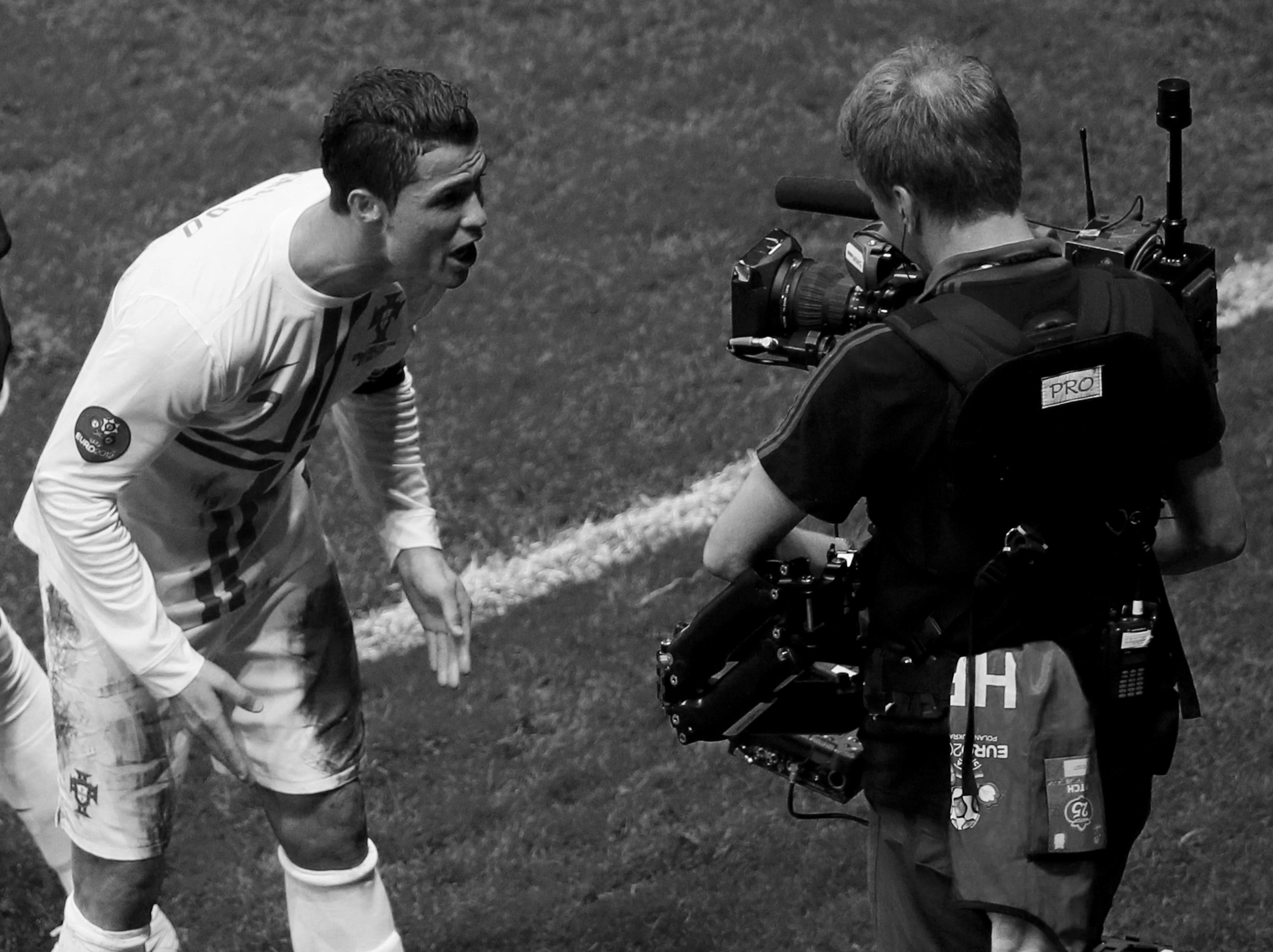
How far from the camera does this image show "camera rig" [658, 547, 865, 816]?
2941mm

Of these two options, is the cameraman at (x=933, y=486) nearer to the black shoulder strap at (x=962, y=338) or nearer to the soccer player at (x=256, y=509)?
the black shoulder strap at (x=962, y=338)

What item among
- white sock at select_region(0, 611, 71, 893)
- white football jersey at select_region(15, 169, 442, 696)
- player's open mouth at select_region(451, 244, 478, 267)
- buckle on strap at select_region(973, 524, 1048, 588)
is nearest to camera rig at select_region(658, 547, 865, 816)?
buckle on strap at select_region(973, 524, 1048, 588)

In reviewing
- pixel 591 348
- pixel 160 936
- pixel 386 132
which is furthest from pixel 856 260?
pixel 591 348

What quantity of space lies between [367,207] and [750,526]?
84 centimetres

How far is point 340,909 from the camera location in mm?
3688

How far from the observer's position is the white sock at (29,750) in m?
4.19

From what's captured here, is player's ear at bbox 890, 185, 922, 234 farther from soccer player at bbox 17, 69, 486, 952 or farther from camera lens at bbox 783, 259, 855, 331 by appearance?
soccer player at bbox 17, 69, 486, 952

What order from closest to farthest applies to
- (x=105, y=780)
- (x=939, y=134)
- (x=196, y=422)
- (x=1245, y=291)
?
(x=939, y=134), (x=196, y=422), (x=105, y=780), (x=1245, y=291)

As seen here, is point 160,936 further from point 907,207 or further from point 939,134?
point 939,134

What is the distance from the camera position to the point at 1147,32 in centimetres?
805

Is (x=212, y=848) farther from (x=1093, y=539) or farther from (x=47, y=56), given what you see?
(x=47, y=56)

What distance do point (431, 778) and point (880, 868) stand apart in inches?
76.9

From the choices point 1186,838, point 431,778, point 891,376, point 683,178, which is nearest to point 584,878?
point 431,778

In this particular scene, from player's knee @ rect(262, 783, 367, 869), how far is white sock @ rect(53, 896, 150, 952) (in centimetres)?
33
